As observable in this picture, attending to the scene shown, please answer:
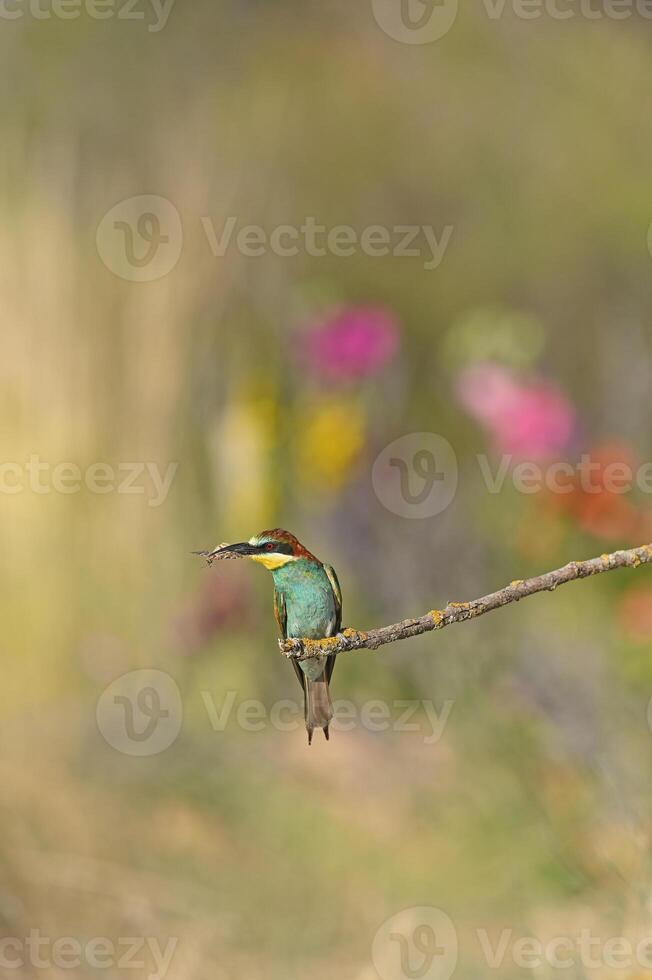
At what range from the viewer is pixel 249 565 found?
6.91ft

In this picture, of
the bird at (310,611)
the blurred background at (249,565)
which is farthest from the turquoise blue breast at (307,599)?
the blurred background at (249,565)

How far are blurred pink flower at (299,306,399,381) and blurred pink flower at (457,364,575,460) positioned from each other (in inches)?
6.1

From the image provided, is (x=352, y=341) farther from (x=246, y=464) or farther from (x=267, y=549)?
(x=267, y=549)

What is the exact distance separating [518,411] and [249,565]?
0.59 metres

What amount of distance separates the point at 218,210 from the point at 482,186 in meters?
1.43

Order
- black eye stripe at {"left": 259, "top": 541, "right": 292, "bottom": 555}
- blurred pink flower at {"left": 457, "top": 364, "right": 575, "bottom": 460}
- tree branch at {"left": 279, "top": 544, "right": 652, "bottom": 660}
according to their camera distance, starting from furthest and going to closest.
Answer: blurred pink flower at {"left": 457, "top": 364, "right": 575, "bottom": 460} → black eye stripe at {"left": 259, "top": 541, "right": 292, "bottom": 555} → tree branch at {"left": 279, "top": 544, "right": 652, "bottom": 660}

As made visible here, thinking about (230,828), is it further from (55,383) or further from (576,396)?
(576,396)

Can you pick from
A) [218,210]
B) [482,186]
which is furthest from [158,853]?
[482,186]

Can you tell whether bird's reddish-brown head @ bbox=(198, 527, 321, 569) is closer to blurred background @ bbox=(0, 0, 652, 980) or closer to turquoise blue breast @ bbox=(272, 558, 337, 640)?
turquoise blue breast @ bbox=(272, 558, 337, 640)

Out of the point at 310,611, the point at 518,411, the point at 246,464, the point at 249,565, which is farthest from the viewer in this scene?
the point at 249,565

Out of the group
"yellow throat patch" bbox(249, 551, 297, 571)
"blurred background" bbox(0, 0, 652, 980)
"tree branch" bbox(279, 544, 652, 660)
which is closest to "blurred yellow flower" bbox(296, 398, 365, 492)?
"blurred background" bbox(0, 0, 652, 980)

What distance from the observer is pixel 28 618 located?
2.20 metres

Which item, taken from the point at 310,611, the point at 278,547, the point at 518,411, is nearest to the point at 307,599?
the point at 310,611

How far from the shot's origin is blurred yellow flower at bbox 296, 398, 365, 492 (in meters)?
1.98
